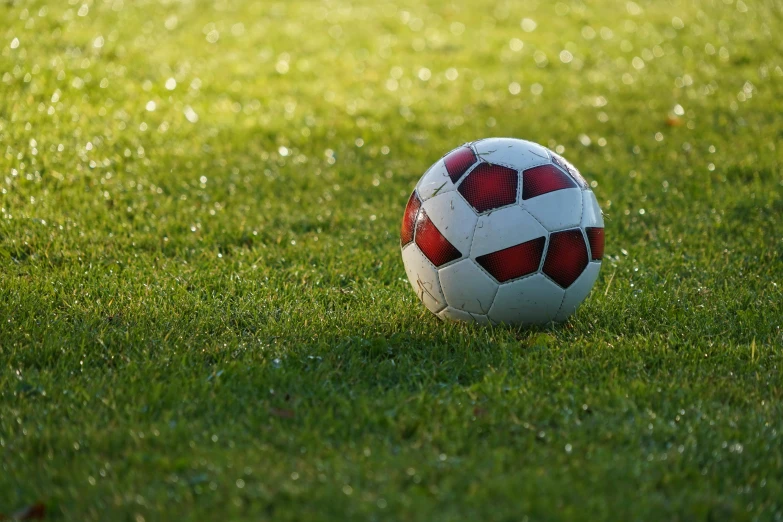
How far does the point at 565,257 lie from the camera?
430cm

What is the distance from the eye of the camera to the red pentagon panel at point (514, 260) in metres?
4.24

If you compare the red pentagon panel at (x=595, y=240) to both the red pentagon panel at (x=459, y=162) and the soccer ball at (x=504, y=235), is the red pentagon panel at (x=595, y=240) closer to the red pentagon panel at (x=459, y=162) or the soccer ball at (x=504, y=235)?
the soccer ball at (x=504, y=235)

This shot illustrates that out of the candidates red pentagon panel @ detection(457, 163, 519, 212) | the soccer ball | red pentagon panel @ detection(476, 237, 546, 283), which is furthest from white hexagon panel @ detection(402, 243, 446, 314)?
red pentagon panel @ detection(457, 163, 519, 212)

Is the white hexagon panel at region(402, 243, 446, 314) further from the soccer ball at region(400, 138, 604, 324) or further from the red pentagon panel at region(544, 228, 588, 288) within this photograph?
the red pentagon panel at region(544, 228, 588, 288)

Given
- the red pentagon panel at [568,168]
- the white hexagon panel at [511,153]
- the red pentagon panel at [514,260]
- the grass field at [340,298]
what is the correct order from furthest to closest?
1. the red pentagon panel at [568,168]
2. the white hexagon panel at [511,153]
3. the red pentagon panel at [514,260]
4. the grass field at [340,298]

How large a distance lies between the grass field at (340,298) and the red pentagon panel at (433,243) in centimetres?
41

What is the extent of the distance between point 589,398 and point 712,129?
235 inches

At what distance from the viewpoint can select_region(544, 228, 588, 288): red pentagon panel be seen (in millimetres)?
4281

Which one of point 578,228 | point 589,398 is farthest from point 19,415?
point 578,228

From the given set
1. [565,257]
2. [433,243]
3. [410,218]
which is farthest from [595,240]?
[410,218]

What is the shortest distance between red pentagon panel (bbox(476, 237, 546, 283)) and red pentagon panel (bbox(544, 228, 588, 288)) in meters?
0.06

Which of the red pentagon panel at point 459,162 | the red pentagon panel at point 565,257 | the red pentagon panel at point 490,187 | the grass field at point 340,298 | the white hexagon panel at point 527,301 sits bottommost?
the grass field at point 340,298

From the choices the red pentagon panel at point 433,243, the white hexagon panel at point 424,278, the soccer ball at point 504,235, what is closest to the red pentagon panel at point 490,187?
the soccer ball at point 504,235

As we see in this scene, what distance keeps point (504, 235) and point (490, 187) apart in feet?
0.83
